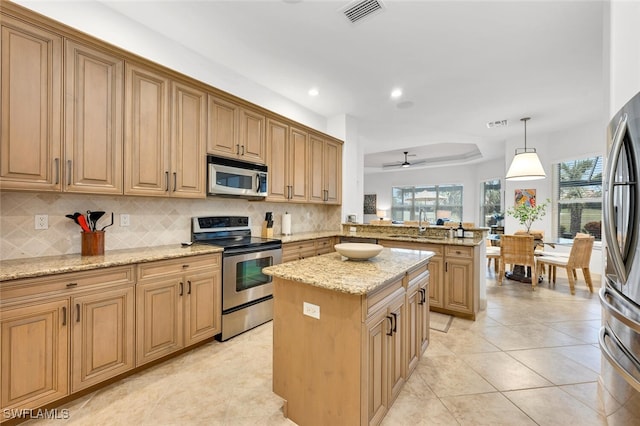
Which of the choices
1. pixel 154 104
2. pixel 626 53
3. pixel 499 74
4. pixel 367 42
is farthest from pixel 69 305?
pixel 499 74

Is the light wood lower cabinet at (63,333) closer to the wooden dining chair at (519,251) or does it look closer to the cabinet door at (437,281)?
the cabinet door at (437,281)

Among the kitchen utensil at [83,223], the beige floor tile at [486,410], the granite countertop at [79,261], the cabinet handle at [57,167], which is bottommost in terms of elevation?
the beige floor tile at [486,410]

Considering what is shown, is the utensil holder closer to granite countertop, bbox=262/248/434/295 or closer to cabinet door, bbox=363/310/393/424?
granite countertop, bbox=262/248/434/295

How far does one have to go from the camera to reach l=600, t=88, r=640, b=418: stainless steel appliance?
1188mm

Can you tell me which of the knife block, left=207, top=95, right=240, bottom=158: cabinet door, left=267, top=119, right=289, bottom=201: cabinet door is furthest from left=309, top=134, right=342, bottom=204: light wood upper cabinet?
left=207, top=95, right=240, bottom=158: cabinet door

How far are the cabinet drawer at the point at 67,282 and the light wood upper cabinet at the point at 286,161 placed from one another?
186 centimetres

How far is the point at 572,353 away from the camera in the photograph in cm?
251

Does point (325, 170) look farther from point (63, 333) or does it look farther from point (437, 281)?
point (63, 333)

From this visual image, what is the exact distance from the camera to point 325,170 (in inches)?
178

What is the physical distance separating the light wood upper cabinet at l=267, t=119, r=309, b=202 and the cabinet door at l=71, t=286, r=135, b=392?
1.96 metres

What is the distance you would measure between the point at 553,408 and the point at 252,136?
358 centimetres

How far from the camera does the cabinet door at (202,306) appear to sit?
2396 mm

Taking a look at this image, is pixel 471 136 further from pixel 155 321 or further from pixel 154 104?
pixel 155 321

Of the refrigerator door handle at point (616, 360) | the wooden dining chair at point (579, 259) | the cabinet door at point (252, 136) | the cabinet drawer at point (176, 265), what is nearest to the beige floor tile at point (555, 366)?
Result: the refrigerator door handle at point (616, 360)
